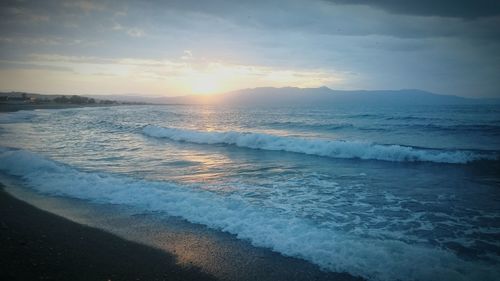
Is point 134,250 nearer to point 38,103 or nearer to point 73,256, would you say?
point 73,256

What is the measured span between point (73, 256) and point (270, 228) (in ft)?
12.7

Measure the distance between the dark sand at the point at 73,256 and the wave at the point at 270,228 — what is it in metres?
1.77

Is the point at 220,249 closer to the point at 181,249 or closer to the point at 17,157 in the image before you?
the point at 181,249

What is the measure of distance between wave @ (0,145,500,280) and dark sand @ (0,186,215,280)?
177 cm

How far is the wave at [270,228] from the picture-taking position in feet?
17.4

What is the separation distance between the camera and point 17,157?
13148 millimetres

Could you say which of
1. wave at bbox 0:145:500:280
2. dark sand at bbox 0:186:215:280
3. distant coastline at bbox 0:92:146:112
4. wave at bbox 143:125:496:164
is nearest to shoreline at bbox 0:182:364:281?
dark sand at bbox 0:186:215:280

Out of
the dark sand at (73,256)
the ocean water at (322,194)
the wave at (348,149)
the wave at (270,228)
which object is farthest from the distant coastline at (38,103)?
the dark sand at (73,256)

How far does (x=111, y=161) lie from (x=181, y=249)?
10.1m

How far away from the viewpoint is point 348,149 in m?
18.9

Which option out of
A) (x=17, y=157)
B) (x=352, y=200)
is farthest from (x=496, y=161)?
(x=17, y=157)

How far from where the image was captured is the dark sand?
4.88 metres

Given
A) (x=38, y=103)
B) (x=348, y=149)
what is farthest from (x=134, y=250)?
(x=38, y=103)

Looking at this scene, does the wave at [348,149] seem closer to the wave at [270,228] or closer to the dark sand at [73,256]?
the wave at [270,228]
